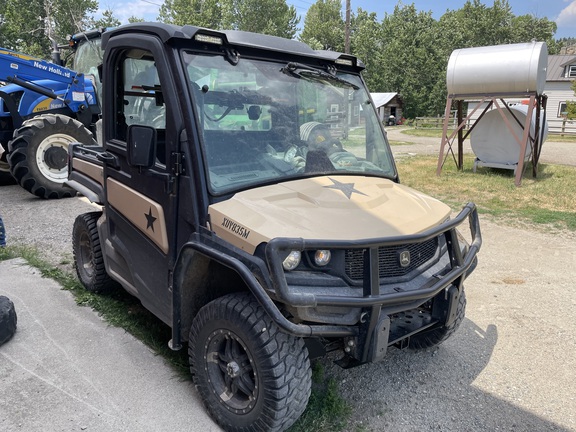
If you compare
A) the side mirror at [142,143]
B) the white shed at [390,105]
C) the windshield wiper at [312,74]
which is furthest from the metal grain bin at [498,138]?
the white shed at [390,105]

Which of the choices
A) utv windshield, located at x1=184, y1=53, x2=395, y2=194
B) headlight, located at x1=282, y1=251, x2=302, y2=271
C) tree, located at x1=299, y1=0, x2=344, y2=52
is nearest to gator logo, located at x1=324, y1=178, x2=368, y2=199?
utv windshield, located at x1=184, y1=53, x2=395, y2=194

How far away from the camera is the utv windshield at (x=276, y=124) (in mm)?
2795

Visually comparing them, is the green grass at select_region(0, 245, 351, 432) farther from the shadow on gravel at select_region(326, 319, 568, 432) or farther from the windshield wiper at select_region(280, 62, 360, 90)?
the windshield wiper at select_region(280, 62, 360, 90)

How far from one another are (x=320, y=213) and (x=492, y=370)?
1.97 m

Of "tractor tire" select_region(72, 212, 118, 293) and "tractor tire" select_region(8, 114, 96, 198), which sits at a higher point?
"tractor tire" select_region(8, 114, 96, 198)

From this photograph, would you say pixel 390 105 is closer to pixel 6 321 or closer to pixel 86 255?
pixel 86 255

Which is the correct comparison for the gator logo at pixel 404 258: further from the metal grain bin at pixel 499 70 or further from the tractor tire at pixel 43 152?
the metal grain bin at pixel 499 70

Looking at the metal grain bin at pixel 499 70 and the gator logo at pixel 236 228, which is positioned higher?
the metal grain bin at pixel 499 70

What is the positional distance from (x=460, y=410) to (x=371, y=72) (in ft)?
164

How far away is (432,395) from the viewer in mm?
3193

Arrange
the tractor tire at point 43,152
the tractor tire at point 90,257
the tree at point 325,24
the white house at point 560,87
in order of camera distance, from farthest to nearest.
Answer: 1. the tree at point 325,24
2. the white house at point 560,87
3. the tractor tire at point 43,152
4. the tractor tire at point 90,257

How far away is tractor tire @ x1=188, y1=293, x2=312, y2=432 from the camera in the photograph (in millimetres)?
2428

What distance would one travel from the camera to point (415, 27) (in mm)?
47906

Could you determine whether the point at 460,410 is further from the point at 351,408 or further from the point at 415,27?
the point at 415,27
